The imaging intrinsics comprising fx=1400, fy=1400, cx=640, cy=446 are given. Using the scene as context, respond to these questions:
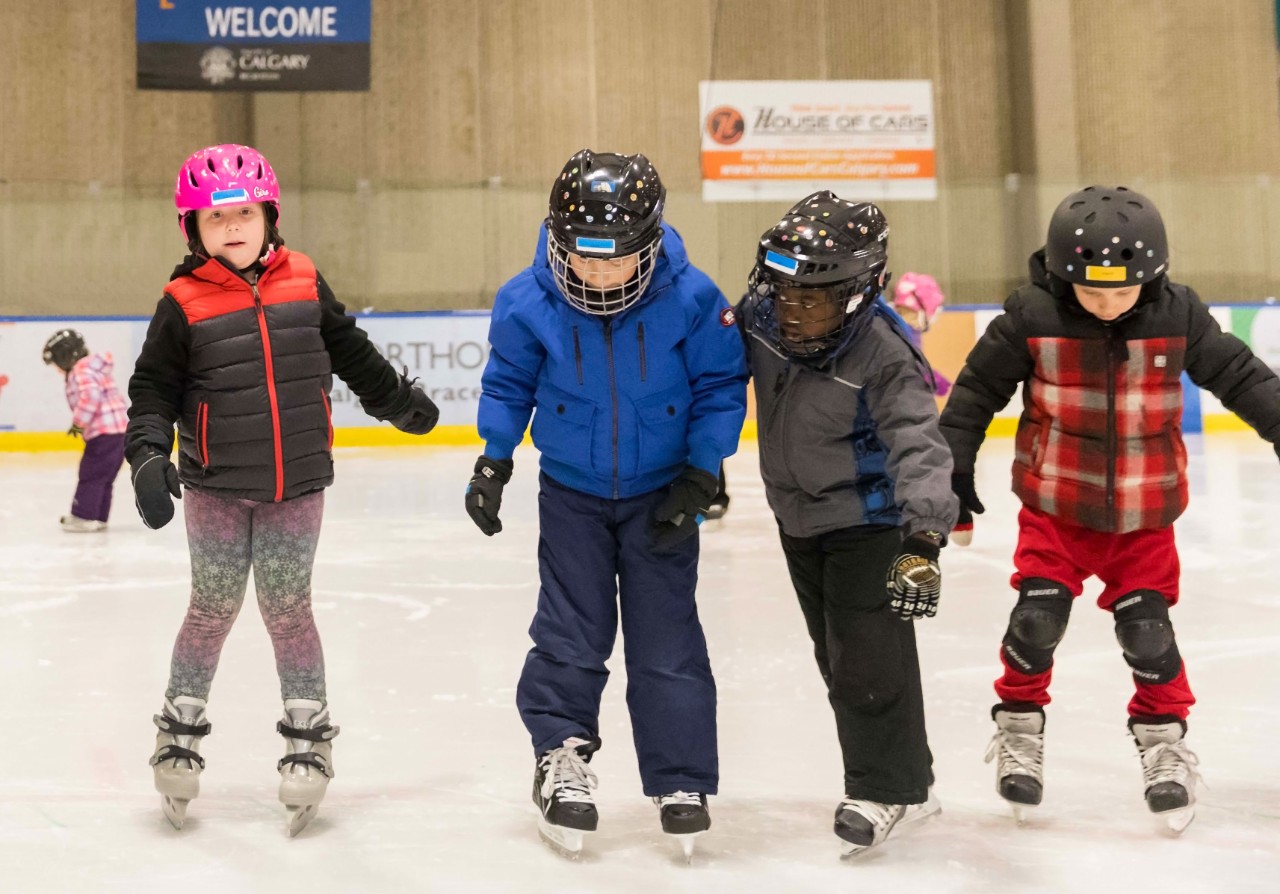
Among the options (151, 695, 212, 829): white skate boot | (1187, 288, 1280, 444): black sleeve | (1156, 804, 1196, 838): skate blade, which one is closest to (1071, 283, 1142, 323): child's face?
(1187, 288, 1280, 444): black sleeve

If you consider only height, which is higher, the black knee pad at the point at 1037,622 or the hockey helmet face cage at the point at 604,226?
the hockey helmet face cage at the point at 604,226

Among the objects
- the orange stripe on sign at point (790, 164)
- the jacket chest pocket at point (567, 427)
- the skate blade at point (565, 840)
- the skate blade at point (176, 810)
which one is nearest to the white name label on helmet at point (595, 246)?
the jacket chest pocket at point (567, 427)

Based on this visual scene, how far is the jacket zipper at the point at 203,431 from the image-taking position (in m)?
2.34

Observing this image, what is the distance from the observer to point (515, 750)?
2836mm

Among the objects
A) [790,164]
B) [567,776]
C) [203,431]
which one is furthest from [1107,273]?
[790,164]

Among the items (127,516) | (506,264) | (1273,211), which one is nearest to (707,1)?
(506,264)

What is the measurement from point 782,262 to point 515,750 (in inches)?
47.3

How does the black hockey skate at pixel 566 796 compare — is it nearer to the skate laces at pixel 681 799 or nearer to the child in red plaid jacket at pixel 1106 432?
the skate laces at pixel 681 799

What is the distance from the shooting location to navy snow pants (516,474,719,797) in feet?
7.62

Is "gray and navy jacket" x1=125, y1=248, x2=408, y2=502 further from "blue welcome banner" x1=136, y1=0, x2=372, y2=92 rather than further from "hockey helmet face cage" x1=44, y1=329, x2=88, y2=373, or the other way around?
"blue welcome banner" x1=136, y1=0, x2=372, y2=92

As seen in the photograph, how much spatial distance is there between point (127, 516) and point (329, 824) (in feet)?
15.9

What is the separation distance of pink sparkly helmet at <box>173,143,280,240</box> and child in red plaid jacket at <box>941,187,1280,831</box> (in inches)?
49.5

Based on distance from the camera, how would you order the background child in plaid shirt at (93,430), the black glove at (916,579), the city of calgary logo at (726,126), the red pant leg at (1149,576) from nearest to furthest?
the black glove at (916,579)
the red pant leg at (1149,576)
the background child in plaid shirt at (93,430)
the city of calgary logo at (726,126)

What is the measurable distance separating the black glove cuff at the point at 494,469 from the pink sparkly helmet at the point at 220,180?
59cm
